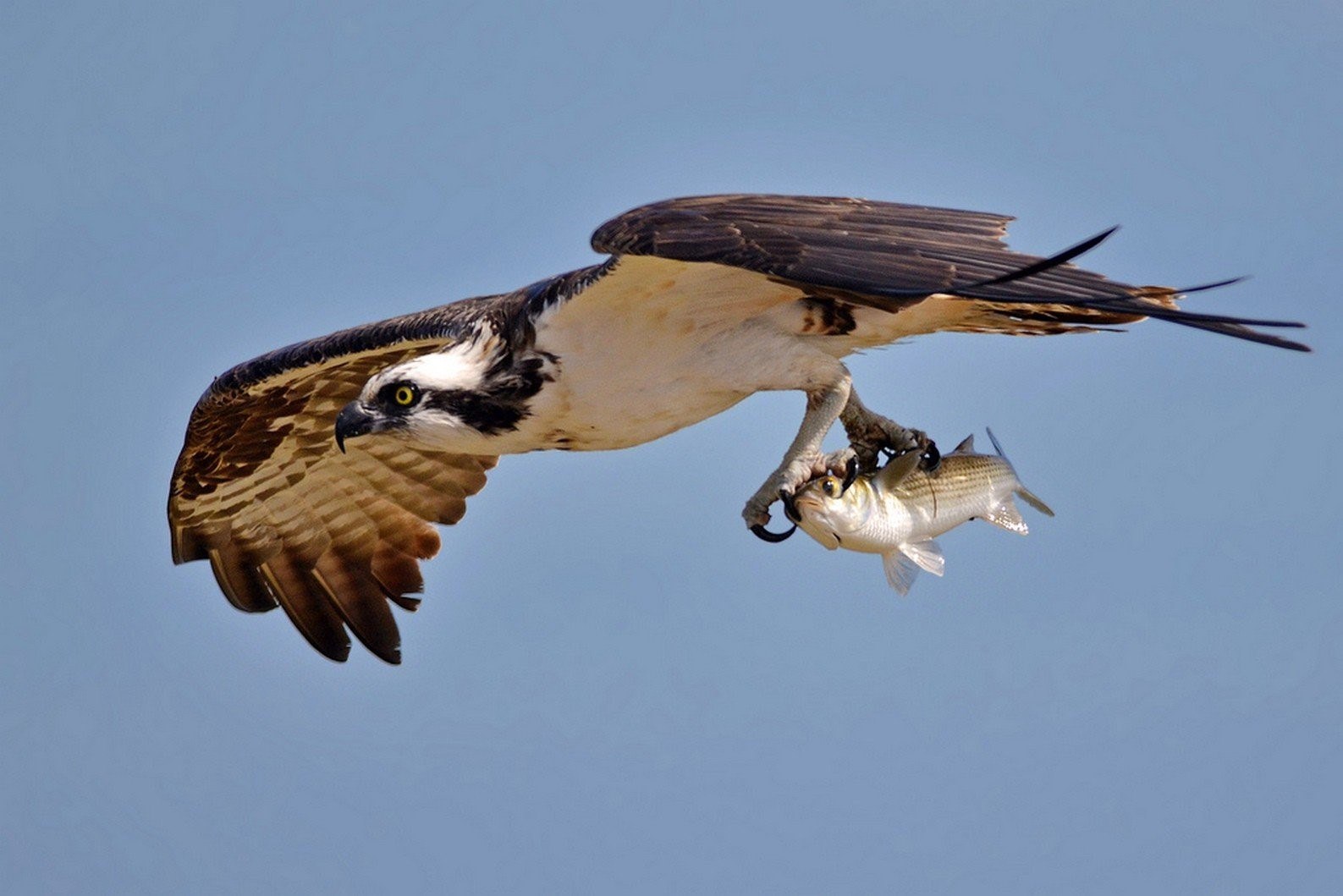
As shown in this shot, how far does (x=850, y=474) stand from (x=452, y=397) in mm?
2011

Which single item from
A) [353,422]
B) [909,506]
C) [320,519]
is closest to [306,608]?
[320,519]

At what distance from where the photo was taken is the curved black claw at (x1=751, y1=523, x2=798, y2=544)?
9953 mm

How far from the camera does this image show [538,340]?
1014 cm

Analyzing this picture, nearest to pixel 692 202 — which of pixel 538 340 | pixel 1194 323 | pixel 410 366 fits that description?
pixel 538 340

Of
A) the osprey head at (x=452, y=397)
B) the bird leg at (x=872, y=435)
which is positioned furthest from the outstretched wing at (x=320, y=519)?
the bird leg at (x=872, y=435)

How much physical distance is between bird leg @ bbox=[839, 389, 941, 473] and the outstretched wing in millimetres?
3552

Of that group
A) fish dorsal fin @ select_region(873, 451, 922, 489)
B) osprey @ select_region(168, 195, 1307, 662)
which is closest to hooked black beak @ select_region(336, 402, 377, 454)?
osprey @ select_region(168, 195, 1307, 662)

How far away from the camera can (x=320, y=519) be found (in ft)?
44.2

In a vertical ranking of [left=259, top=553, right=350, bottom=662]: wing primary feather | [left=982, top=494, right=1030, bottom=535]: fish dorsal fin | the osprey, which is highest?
the osprey

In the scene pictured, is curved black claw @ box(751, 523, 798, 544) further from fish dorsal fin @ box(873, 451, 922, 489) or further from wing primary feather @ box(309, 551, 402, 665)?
wing primary feather @ box(309, 551, 402, 665)

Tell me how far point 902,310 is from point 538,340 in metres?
1.79

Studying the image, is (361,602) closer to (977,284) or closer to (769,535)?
(769,535)

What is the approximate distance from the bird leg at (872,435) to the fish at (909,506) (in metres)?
0.22

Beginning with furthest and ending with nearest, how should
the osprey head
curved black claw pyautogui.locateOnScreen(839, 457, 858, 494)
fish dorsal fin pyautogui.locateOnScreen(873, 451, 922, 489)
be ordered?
1. the osprey head
2. fish dorsal fin pyautogui.locateOnScreen(873, 451, 922, 489)
3. curved black claw pyautogui.locateOnScreen(839, 457, 858, 494)
